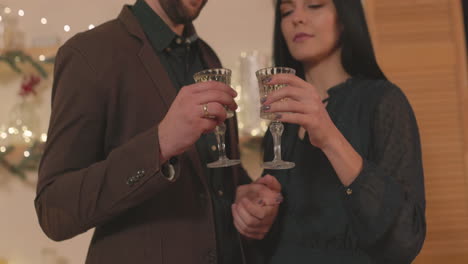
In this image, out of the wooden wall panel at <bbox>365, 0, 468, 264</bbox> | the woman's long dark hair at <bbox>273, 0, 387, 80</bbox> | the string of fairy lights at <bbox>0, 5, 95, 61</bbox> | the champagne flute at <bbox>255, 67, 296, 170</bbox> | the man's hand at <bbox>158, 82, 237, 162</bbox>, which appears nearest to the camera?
the man's hand at <bbox>158, 82, 237, 162</bbox>

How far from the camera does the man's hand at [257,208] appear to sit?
1408mm

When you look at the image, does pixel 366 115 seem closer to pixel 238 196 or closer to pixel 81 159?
pixel 238 196

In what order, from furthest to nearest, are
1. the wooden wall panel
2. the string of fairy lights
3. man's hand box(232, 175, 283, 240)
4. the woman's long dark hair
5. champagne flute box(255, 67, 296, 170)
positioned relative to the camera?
the string of fairy lights < the wooden wall panel < the woman's long dark hair < man's hand box(232, 175, 283, 240) < champagne flute box(255, 67, 296, 170)

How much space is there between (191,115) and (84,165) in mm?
392

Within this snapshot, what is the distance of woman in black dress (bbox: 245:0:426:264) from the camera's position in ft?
3.99

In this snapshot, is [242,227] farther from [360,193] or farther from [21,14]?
[21,14]

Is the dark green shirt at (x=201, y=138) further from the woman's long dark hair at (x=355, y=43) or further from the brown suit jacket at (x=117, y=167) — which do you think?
the woman's long dark hair at (x=355, y=43)

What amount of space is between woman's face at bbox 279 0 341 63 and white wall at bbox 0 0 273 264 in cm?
129

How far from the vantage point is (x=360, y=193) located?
1214mm

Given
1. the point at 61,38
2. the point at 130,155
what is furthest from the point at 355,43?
the point at 61,38

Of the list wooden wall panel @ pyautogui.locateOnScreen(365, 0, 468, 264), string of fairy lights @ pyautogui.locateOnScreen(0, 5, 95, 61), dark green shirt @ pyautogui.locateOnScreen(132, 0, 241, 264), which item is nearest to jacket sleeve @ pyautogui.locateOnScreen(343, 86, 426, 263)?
dark green shirt @ pyautogui.locateOnScreen(132, 0, 241, 264)

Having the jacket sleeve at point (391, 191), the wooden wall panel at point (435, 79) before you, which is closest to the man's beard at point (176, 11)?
the jacket sleeve at point (391, 191)

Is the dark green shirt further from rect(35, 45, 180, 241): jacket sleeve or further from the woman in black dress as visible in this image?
rect(35, 45, 180, 241): jacket sleeve

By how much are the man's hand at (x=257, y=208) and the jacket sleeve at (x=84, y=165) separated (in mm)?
357
